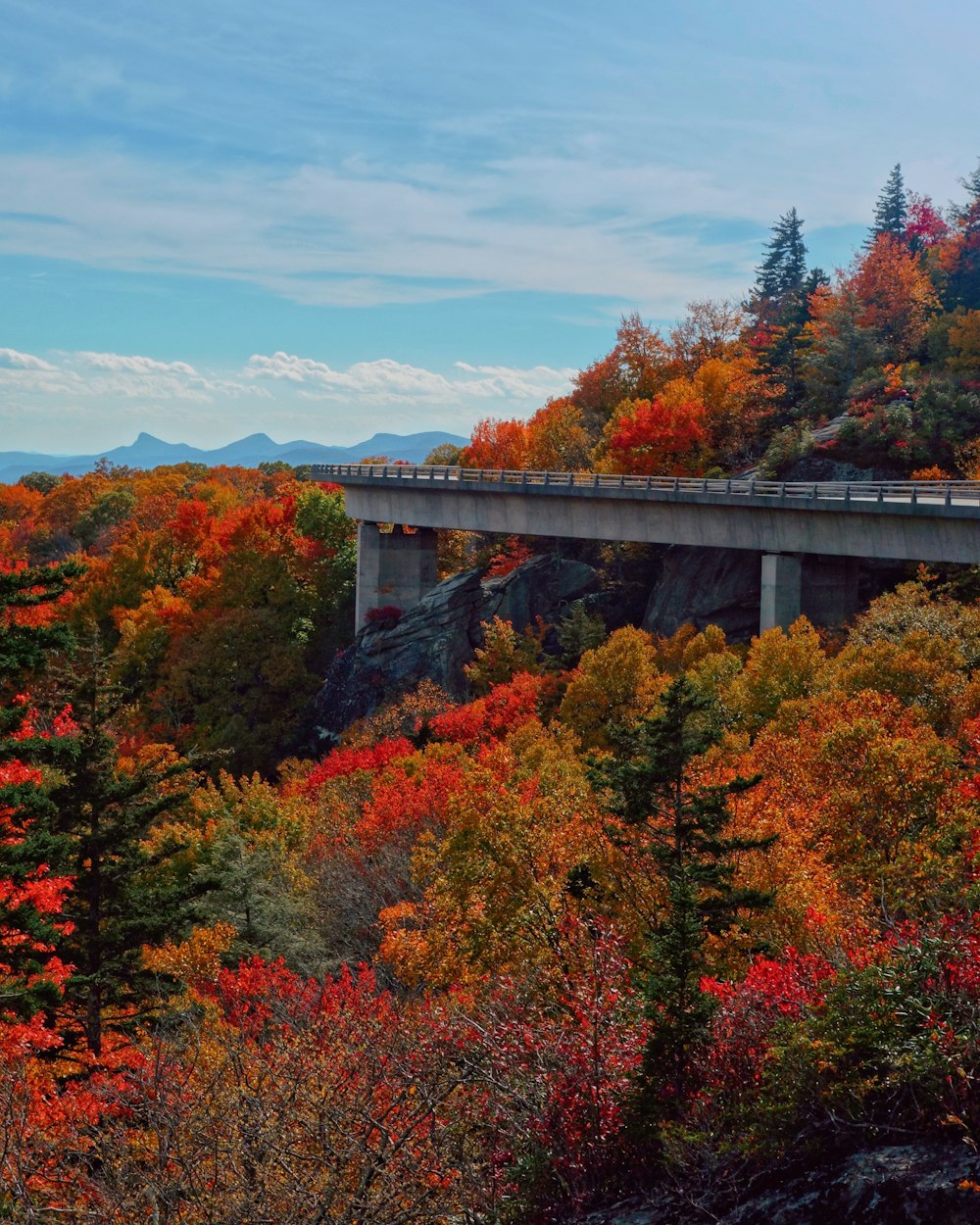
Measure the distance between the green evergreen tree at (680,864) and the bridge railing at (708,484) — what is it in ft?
94.6

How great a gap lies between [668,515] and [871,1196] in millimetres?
48093

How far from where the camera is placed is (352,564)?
83.1 m

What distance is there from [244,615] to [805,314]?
150 ft

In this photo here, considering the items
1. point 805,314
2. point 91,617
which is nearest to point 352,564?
point 91,617

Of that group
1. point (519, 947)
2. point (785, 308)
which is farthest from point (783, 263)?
point (519, 947)

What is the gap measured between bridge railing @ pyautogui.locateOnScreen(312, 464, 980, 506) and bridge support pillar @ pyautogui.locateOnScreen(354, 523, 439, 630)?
3.91 metres

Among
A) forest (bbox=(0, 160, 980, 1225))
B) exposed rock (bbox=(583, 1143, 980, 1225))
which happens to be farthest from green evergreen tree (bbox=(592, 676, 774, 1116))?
exposed rock (bbox=(583, 1143, 980, 1225))

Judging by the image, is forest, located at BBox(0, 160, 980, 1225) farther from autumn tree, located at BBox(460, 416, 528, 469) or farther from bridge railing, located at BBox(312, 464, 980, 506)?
autumn tree, located at BBox(460, 416, 528, 469)

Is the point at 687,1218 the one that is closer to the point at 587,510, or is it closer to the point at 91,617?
the point at 587,510

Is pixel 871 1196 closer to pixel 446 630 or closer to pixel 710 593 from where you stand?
pixel 710 593

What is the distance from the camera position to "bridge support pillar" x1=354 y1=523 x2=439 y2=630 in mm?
76125

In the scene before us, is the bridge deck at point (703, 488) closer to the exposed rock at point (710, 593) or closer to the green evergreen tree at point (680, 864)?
the exposed rock at point (710, 593)

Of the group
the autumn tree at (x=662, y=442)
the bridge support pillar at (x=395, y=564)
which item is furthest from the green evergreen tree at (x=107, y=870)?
the bridge support pillar at (x=395, y=564)

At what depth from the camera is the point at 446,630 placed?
6869cm
